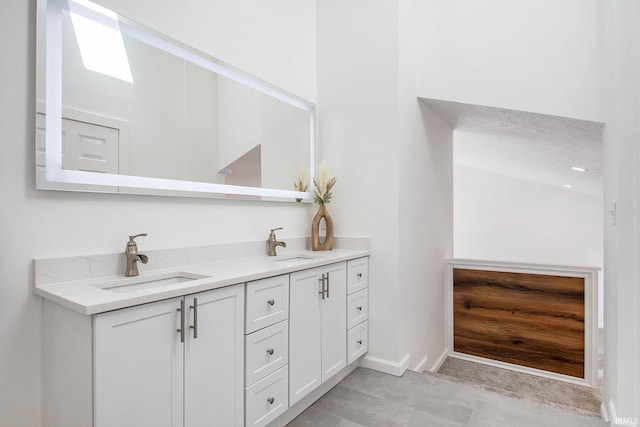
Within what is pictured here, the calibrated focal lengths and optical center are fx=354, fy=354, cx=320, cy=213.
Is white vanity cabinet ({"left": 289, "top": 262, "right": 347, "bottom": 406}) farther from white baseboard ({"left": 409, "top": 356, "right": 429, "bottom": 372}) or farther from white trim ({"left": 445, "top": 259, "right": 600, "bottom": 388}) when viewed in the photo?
white trim ({"left": 445, "top": 259, "right": 600, "bottom": 388})

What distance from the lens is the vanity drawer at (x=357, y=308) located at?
→ 241 centimetres

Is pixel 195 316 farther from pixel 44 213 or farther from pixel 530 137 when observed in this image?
pixel 530 137

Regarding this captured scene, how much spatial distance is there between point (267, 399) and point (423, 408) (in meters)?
0.97

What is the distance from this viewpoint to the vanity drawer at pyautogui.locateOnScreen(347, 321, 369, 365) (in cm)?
240

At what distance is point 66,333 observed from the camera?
3.93ft

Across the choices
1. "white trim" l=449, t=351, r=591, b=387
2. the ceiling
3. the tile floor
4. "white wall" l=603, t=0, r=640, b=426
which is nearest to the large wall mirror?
the tile floor

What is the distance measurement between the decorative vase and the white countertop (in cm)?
45

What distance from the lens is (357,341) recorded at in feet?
8.17

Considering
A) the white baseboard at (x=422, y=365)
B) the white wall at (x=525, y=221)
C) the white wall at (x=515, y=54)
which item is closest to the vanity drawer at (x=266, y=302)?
the white baseboard at (x=422, y=365)

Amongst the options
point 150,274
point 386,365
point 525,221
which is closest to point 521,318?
point 386,365

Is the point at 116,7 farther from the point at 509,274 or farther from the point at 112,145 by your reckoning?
the point at 509,274

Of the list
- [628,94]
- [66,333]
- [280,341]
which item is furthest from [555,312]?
[66,333]

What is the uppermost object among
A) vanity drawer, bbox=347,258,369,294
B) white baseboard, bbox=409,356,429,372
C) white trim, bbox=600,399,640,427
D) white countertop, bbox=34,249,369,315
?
white countertop, bbox=34,249,369,315

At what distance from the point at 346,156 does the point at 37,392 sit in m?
2.20
